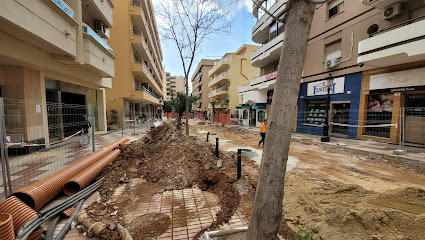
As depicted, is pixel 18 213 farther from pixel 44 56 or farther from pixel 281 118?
pixel 44 56

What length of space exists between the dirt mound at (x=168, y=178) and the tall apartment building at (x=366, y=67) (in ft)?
28.8

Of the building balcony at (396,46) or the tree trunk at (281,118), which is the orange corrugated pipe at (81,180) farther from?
the building balcony at (396,46)

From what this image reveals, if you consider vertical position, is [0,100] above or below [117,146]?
above

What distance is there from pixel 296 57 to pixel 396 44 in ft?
35.3

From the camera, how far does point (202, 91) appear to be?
5622cm

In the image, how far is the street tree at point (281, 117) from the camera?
1.67m

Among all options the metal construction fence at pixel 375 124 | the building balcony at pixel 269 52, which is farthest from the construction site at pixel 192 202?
the building balcony at pixel 269 52

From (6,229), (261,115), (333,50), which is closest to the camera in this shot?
(6,229)

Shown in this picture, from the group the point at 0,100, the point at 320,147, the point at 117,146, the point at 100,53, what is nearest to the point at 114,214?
the point at 0,100

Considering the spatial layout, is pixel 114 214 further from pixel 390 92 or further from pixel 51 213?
pixel 390 92

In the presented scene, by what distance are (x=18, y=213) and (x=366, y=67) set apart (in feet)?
49.9

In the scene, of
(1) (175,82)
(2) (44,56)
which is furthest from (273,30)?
(1) (175,82)

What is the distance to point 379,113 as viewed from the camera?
1024cm

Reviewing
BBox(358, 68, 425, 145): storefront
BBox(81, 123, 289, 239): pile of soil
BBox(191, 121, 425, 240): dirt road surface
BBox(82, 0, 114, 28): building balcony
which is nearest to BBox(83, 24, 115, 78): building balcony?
BBox(82, 0, 114, 28): building balcony
